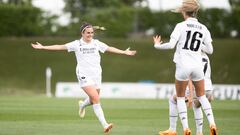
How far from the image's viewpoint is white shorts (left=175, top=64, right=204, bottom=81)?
1288cm

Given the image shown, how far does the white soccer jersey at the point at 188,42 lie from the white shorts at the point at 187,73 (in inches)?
2.8

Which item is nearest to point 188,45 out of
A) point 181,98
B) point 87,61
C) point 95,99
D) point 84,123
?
point 181,98

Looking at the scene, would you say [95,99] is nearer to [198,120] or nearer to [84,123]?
[198,120]

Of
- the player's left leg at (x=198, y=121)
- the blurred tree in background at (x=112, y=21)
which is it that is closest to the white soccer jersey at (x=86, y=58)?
the player's left leg at (x=198, y=121)

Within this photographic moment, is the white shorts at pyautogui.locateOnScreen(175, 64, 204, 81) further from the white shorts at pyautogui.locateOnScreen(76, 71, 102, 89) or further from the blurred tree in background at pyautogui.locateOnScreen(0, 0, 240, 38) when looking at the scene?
the blurred tree in background at pyautogui.locateOnScreen(0, 0, 240, 38)

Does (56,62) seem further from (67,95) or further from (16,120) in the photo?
(16,120)

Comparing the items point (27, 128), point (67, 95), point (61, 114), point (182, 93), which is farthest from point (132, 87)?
point (182, 93)

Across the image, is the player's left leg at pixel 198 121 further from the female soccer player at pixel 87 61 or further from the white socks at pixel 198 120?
the female soccer player at pixel 87 61

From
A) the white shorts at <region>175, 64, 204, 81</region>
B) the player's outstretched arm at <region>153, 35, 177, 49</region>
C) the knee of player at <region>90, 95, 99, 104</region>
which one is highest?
the player's outstretched arm at <region>153, 35, 177, 49</region>

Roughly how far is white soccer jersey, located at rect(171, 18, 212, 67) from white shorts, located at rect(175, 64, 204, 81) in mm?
72

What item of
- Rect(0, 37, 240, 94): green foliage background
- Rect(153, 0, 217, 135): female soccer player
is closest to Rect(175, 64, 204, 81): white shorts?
Rect(153, 0, 217, 135): female soccer player

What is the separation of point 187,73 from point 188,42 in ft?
1.80

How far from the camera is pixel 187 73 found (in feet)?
42.2

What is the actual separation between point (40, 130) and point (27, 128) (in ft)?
2.07
